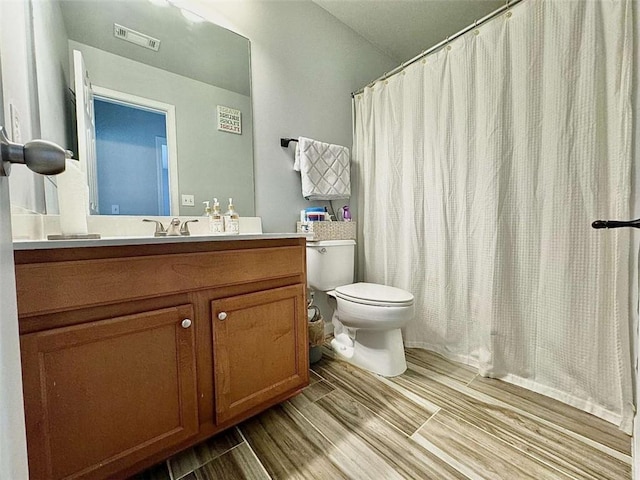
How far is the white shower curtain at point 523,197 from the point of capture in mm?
1073

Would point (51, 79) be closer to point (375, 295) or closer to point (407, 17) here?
point (375, 295)

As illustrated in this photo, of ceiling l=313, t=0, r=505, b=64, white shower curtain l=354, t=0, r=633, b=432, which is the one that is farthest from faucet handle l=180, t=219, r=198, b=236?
ceiling l=313, t=0, r=505, b=64

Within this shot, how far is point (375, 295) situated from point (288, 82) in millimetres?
1429

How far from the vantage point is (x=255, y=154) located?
163cm

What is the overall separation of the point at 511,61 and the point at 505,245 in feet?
2.90

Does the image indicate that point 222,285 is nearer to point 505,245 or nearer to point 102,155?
point 102,155

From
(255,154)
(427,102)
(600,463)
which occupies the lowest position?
(600,463)

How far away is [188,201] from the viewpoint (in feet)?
4.61

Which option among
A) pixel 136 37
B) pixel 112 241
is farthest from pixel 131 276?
pixel 136 37

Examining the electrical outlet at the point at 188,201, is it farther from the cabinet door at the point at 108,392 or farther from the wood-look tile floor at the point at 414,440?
the wood-look tile floor at the point at 414,440

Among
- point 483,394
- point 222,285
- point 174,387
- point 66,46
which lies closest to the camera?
point 174,387

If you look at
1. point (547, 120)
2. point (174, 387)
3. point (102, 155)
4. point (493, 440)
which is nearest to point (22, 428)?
point (174, 387)

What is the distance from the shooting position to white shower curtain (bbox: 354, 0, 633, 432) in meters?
1.07

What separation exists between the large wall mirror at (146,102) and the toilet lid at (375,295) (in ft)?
2.38
